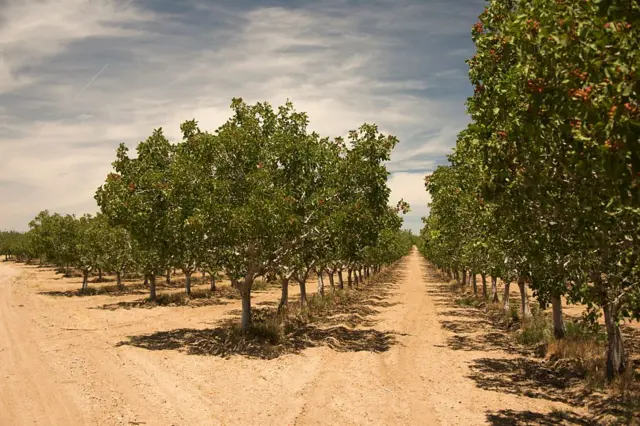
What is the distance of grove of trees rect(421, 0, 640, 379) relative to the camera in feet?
20.4

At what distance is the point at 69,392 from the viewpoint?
566 inches

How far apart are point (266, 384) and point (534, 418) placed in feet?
27.5

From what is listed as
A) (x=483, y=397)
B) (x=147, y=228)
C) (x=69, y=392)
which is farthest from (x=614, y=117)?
(x=147, y=228)

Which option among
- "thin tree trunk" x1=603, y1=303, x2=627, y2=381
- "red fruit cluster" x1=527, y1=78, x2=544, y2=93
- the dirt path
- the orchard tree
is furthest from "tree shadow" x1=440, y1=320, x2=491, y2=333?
"red fruit cluster" x1=527, y1=78, x2=544, y2=93

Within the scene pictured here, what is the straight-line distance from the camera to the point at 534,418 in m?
12.3

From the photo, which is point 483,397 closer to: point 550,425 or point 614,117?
point 550,425

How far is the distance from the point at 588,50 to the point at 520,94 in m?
2.18

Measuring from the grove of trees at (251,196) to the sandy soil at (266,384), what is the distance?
4.87 m

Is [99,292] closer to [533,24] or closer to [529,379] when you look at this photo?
[529,379]

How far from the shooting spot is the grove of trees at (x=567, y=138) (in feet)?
20.4

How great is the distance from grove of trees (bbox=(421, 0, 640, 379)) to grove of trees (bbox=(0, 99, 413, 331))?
7686 mm

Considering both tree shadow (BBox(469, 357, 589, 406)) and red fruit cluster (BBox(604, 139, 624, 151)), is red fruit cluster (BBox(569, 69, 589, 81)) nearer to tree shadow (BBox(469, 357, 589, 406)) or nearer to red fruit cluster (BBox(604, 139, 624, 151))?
red fruit cluster (BBox(604, 139, 624, 151))

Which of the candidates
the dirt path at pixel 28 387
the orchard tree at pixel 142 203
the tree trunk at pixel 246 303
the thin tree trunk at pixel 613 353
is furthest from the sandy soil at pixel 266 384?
the orchard tree at pixel 142 203

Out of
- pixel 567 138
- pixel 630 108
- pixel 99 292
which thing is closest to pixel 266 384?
pixel 567 138
